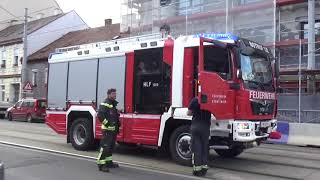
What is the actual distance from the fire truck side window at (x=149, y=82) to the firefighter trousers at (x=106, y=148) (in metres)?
1.54

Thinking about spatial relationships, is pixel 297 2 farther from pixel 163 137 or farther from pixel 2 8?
pixel 2 8

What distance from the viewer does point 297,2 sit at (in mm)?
25219

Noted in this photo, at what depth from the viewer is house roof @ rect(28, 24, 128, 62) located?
4525 centimetres

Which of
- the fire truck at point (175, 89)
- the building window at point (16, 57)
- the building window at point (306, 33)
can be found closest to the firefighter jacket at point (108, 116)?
the fire truck at point (175, 89)

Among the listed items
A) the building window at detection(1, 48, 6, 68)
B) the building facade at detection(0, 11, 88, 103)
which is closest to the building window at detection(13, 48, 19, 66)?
the building facade at detection(0, 11, 88, 103)

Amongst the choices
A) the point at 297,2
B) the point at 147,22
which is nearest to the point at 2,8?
the point at 147,22

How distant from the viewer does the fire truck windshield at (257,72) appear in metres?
11.4

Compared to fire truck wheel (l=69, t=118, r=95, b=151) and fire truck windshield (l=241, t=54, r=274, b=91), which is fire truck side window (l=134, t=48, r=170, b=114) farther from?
fire truck wheel (l=69, t=118, r=95, b=151)

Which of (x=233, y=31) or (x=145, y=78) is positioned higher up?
(x=233, y=31)

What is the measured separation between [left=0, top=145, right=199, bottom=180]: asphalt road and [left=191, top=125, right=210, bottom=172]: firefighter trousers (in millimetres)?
409

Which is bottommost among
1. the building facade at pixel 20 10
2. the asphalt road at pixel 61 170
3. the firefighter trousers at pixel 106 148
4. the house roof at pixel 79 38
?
the asphalt road at pixel 61 170

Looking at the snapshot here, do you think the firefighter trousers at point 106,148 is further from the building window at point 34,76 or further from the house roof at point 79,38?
the building window at point 34,76

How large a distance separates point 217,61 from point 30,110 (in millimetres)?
25395

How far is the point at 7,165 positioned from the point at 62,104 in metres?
3.92
